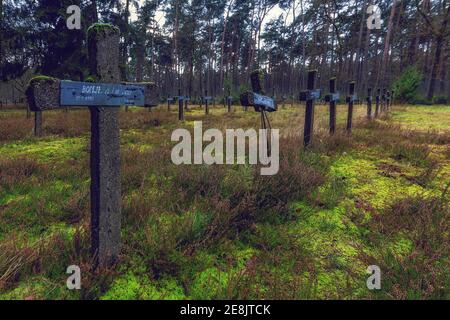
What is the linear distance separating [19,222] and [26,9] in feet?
66.1

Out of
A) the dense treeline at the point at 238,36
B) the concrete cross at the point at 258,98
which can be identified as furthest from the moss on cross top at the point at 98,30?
the dense treeline at the point at 238,36

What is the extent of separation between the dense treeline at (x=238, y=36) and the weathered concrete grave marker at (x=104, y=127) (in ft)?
56.5

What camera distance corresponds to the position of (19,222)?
9.28ft

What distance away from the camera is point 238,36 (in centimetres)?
4616

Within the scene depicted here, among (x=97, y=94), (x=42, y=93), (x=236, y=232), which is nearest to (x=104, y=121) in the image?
(x=97, y=94)

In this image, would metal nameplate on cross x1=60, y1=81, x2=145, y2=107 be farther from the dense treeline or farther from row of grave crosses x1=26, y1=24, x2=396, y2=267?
the dense treeline

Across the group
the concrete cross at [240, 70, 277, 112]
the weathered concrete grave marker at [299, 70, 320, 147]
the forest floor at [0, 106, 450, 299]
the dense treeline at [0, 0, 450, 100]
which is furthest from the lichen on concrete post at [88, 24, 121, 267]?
the dense treeline at [0, 0, 450, 100]

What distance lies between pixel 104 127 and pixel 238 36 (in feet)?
162

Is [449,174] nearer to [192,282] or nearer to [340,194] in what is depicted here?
[340,194]

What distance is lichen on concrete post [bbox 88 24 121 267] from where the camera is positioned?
1984mm

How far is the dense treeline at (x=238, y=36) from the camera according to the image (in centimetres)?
1639

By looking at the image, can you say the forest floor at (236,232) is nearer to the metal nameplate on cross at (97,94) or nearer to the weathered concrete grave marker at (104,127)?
the weathered concrete grave marker at (104,127)
